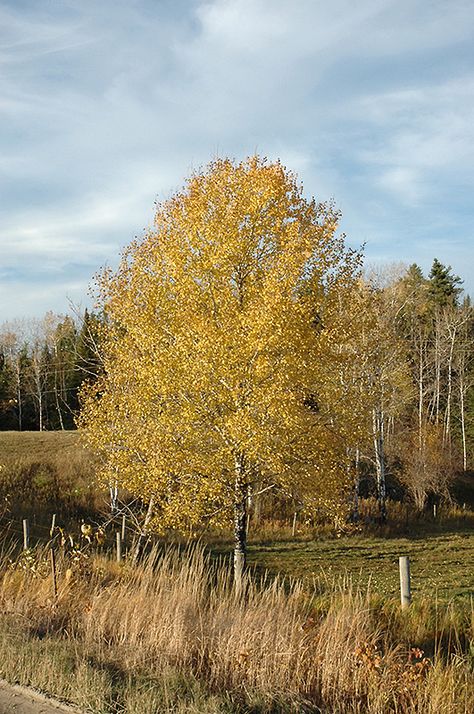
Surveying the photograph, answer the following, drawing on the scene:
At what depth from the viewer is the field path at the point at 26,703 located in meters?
4.22

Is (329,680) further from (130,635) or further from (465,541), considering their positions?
(465,541)

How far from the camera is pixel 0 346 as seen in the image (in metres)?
59.9

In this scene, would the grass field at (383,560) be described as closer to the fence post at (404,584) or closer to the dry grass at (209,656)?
the fence post at (404,584)

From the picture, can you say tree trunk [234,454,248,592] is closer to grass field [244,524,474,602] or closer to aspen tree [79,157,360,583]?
aspen tree [79,157,360,583]

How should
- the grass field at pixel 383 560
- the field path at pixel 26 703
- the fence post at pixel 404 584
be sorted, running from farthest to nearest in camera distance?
the grass field at pixel 383 560 < the fence post at pixel 404 584 < the field path at pixel 26 703

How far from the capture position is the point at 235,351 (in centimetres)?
1045

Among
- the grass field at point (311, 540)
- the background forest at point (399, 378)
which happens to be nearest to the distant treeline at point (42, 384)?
the background forest at point (399, 378)

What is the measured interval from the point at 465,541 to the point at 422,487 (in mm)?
7636

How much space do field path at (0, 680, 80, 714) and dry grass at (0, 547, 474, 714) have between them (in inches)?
4.3

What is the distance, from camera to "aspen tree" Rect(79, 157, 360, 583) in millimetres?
10336

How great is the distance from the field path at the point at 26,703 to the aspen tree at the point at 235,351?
5.70 m

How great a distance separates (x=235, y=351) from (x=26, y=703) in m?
6.77

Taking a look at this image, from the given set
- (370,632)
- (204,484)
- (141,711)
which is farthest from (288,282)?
(141,711)

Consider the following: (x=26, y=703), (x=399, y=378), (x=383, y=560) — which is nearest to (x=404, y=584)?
(x=26, y=703)
